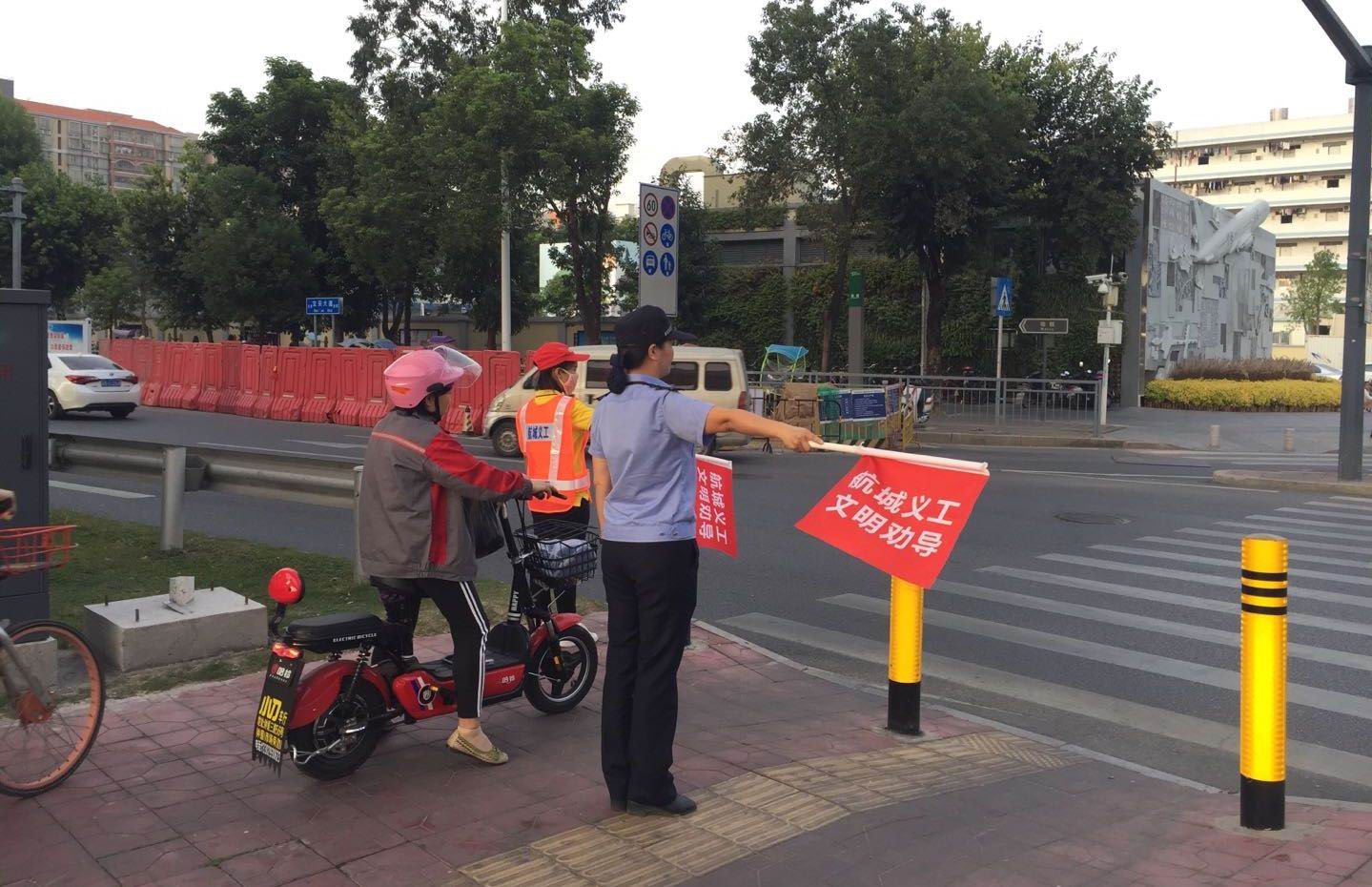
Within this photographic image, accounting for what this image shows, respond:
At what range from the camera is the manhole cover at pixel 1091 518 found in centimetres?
1255

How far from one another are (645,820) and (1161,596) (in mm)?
5802

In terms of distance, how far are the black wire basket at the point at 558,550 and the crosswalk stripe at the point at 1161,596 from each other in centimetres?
497

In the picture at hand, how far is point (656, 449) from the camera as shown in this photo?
4.35 metres

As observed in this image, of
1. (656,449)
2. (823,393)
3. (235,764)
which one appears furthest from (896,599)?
(823,393)

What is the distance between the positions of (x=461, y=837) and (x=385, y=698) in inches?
33.0

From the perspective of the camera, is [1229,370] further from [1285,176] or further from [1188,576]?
[1285,176]

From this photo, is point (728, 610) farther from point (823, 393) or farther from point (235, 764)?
point (823, 393)

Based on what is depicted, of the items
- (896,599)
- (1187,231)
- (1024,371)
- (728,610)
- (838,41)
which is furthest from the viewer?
(1187,231)

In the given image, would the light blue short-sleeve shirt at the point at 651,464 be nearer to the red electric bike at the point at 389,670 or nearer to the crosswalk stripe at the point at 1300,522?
the red electric bike at the point at 389,670

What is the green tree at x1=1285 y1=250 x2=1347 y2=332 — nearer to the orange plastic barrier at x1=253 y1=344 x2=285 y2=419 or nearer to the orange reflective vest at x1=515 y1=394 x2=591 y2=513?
the orange plastic barrier at x1=253 y1=344 x2=285 y2=419

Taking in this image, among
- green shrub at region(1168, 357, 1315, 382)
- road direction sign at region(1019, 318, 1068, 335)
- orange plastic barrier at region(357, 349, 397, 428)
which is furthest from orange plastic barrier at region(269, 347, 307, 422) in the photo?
green shrub at region(1168, 357, 1315, 382)

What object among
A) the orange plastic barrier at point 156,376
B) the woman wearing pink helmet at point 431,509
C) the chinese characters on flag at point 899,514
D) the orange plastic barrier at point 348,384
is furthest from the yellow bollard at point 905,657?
the orange plastic barrier at point 156,376

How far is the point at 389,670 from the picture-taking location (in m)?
4.82

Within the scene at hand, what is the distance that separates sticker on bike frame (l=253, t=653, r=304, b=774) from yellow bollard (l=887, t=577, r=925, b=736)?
259 cm
